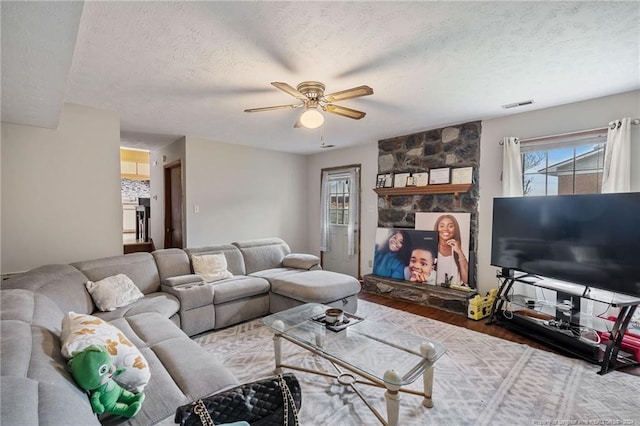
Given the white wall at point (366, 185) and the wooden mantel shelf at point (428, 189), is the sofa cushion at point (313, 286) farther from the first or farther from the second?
the wooden mantel shelf at point (428, 189)

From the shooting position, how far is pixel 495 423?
5.85ft

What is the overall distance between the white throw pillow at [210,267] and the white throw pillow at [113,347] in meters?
1.97

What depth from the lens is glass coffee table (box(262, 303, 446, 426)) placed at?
166 centimetres

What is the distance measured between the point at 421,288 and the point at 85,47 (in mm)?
4231

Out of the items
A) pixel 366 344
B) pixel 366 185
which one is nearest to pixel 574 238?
pixel 366 344

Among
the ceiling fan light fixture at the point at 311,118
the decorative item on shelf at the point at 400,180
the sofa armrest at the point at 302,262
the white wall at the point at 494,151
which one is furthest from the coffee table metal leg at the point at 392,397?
the decorative item on shelf at the point at 400,180

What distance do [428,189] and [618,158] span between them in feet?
6.31


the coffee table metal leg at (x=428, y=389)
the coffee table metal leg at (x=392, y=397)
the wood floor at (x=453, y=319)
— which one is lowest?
the wood floor at (x=453, y=319)

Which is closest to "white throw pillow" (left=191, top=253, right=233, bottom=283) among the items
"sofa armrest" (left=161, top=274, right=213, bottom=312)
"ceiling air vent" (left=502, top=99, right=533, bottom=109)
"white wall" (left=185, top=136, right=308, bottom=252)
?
"sofa armrest" (left=161, top=274, right=213, bottom=312)

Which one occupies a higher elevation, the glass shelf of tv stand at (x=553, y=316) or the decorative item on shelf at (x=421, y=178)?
the decorative item on shelf at (x=421, y=178)

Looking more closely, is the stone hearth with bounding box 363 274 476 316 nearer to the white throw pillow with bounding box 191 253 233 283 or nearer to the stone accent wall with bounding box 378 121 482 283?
the stone accent wall with bounding box 378 121 482 283

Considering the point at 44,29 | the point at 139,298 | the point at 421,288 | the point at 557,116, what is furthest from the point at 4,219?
the point at 557,116

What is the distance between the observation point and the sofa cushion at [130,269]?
2753 millimetres

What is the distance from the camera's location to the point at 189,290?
293cm
